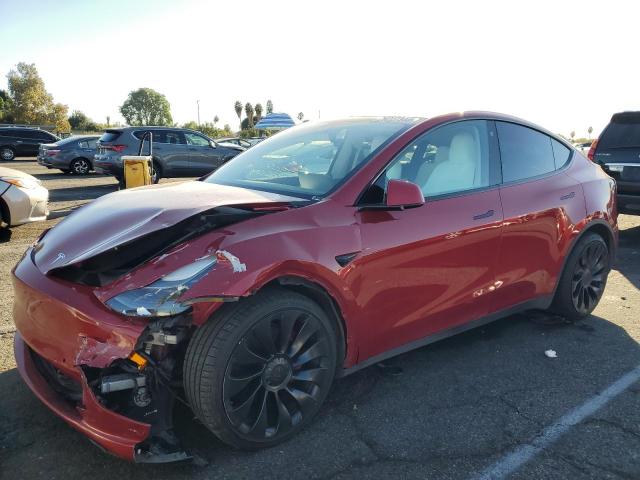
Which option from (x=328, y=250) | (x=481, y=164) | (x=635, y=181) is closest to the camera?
(x=328, y=250)

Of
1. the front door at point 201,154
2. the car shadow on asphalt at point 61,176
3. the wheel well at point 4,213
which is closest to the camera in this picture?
the wheel well at point 4,213

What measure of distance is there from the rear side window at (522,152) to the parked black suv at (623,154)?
3881mm

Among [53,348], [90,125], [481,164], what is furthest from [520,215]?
[90,125]

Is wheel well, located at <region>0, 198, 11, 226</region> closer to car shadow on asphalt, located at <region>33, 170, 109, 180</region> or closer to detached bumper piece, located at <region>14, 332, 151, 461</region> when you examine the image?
detached bumper piece, located at <region>14, 332, 151, 461</region>

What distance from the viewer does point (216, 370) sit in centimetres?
223

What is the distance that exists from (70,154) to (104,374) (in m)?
16.8

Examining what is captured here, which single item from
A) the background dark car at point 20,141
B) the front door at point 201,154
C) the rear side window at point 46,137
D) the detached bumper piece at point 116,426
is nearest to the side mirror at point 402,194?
the detached bumper piece at point 116,426

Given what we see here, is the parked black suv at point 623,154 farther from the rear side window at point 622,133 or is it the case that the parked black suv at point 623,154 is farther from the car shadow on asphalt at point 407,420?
the car shadow on asphalt at point 407,420

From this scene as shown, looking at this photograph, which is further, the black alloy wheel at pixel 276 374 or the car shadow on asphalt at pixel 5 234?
the car shadow on asphalt at pixel 5 234

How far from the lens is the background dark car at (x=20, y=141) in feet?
80.5

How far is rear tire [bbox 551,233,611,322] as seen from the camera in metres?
4.05

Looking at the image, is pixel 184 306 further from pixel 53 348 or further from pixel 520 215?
pixel 520 215

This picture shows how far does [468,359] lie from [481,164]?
4.40 ft

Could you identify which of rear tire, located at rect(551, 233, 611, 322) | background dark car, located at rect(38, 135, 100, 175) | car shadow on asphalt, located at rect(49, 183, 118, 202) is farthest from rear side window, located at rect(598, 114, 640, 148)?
background dark car, located at rect(38, 135, 100, 175)
